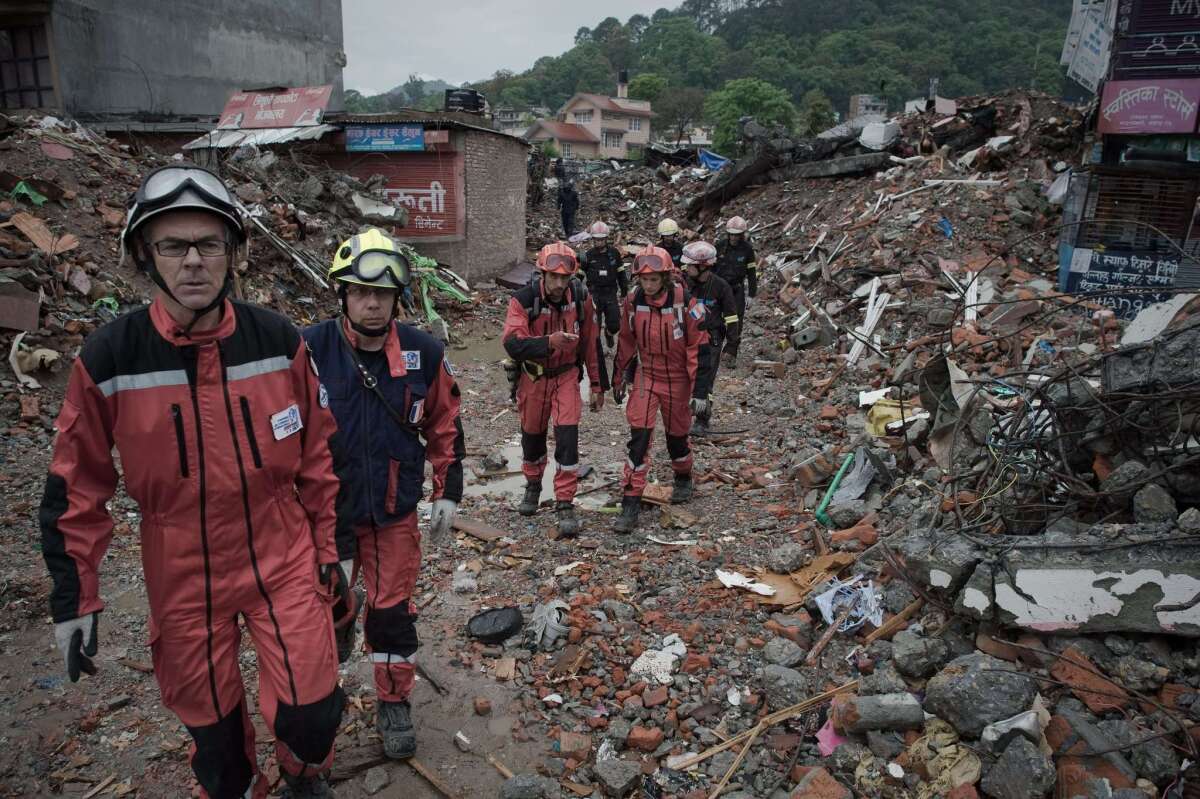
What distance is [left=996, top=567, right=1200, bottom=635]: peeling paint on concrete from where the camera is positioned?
3.05 metres

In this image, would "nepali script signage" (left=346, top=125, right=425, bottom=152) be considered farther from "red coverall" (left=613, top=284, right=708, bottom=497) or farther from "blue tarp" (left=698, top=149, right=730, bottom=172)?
"blue tarp" (left=698, top=149, right=730, bottom=172)

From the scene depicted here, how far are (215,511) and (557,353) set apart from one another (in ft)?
10.9

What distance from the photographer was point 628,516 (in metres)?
5.57

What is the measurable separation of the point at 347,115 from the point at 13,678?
47.0ft

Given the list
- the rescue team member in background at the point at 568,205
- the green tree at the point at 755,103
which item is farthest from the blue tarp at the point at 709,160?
the green tree at the point at 755,103

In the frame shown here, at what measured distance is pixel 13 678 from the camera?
3645 millimetres

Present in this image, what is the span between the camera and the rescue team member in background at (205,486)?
2.18 m

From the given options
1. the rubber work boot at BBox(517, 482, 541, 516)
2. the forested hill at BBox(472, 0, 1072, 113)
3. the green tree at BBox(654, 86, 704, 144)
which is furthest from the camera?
the forested hill at BBox(472, 0, 1072, 113)

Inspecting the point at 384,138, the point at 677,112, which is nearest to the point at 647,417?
the point at 384,138

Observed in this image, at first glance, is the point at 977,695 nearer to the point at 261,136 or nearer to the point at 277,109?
the point at 261,136

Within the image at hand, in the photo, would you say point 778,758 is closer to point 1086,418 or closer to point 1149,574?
point 1149,574

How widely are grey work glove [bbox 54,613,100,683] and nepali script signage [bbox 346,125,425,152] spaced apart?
46.8 ft

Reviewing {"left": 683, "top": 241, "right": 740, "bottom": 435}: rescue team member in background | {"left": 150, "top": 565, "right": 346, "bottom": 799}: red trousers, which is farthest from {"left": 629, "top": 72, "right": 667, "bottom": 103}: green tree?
{"left": 150, "top": 565, "right": 346, "bottom": 799}: red trousers

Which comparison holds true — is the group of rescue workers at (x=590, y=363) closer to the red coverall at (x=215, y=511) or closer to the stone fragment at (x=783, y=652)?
the stone fragment at (x=783, y=652)
